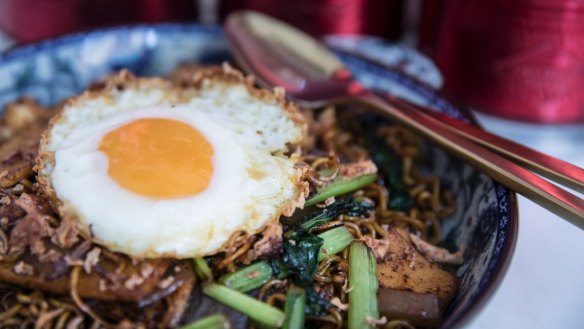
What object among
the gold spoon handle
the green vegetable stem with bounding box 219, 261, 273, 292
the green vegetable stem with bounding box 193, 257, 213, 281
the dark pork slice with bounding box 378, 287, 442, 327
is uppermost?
the gold spoon handle

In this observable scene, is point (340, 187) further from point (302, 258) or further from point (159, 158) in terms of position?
point (159, 158)

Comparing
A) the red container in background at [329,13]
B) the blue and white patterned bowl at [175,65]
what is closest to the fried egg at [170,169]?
the blue and white patterned bowl at [175,65]

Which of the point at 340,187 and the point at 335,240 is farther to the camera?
the point at 340,187

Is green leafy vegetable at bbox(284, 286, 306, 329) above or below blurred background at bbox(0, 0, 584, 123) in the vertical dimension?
below

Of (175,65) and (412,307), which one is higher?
(175,65)

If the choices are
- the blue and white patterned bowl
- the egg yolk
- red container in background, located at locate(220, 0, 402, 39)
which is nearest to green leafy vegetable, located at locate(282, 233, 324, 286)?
the egg yolk

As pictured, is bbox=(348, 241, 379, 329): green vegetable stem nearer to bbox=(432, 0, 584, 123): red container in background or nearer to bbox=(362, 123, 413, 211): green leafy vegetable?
bbox=(362, 123, 413, 211): green leafy vegetable

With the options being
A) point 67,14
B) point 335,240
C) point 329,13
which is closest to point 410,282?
point 335,240
